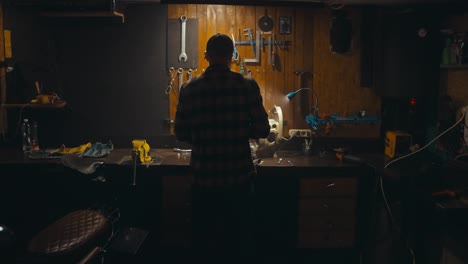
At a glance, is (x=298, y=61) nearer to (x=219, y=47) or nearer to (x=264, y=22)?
(x=264, y=22)

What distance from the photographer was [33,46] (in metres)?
3.65

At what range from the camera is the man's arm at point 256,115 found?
2.42 metres

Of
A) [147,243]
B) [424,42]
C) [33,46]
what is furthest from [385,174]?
[33,46]

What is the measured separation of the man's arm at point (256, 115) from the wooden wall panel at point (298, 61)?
1.32 meters

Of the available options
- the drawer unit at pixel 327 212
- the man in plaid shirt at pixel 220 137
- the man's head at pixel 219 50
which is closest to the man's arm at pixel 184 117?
the man in plaid shirt at pixel 220 137

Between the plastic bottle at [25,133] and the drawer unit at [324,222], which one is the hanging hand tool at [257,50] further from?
the plastic bottle at [25,133]

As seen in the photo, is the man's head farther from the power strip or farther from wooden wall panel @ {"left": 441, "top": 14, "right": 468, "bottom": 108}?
wooden wall panel @ {"left": 441, "top": 14, "right": 468, "bottom": 108}

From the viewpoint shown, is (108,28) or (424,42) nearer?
(424,42)

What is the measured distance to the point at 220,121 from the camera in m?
2.36

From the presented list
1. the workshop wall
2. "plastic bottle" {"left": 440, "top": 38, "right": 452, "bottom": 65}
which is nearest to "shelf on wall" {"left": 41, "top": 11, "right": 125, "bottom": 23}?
the workshop wall

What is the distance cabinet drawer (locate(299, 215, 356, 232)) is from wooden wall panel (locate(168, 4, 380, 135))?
808 mm

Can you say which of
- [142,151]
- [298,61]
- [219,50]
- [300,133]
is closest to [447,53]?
[298,61]

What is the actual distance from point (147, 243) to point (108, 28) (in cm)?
172

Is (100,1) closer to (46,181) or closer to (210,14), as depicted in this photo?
(210,14)
